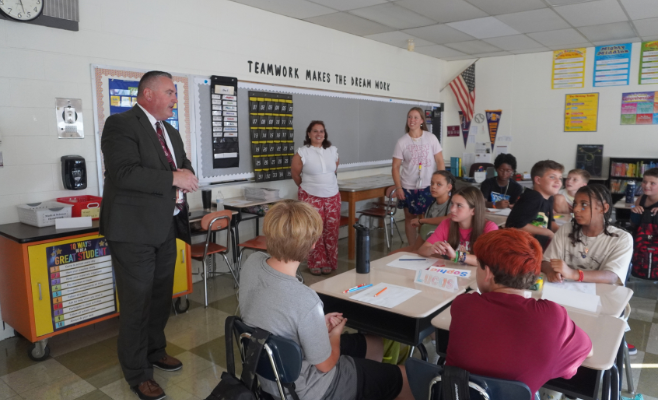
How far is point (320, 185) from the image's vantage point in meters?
4.69

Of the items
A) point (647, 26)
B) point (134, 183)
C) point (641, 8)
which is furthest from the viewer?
point (647, 26)

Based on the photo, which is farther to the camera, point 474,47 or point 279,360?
point 474,47

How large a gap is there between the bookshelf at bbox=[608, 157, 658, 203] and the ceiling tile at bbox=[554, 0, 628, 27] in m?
2.04

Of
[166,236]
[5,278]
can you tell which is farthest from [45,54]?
[166,236]

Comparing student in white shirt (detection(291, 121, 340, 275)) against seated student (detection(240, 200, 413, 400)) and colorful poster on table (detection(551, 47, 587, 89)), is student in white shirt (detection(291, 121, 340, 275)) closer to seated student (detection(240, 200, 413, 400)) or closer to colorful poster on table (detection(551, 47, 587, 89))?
seated student (detection(240, 200, 413, 400))

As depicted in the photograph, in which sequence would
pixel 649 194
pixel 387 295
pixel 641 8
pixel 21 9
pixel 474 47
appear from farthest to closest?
1. pixel 474 47
2. pixel 641 8
3. pixel 649 194
4. pixel 21 9
5. pixel 387 295

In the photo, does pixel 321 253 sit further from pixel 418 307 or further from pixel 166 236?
pixel 418 307

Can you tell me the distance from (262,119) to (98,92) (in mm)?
1667

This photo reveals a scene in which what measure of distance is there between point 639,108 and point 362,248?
6043 millimetres

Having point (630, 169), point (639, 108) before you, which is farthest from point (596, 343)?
point (639, 108)

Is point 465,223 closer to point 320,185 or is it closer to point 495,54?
point 320,185

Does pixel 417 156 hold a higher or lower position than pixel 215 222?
higher

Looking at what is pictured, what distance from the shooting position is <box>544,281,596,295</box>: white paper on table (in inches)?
82.5

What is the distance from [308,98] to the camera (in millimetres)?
5453
